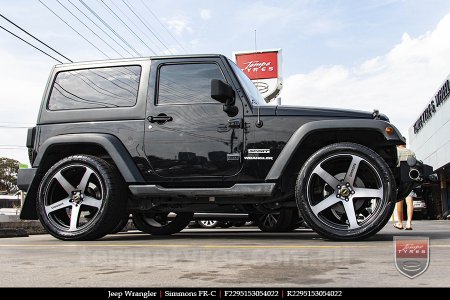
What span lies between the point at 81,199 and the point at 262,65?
2671cm

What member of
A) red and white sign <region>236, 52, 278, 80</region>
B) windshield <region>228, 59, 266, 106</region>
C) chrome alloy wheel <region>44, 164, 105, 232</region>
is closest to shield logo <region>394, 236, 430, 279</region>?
windshield <region>228, 59, 266, 106</region>

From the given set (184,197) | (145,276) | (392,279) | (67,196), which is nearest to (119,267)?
(145,276)

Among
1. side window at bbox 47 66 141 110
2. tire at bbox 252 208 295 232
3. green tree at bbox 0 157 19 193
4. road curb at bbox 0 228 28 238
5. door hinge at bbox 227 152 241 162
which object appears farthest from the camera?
→ green tree at bbox 0 157 19 193

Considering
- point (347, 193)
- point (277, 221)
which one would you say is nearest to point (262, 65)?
point (277, 221)

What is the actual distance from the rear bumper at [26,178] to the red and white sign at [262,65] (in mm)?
25705

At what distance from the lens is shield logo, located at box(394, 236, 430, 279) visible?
2.43m

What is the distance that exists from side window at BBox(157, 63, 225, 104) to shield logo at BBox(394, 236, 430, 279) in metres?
2.86

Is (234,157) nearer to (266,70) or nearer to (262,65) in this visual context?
(266,70)

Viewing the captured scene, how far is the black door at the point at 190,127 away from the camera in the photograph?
4922 mm

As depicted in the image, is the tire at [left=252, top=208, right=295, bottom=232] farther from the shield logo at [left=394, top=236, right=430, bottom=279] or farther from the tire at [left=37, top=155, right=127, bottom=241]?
the shield logo at [left=394, top=236, right=430, bottom=279]

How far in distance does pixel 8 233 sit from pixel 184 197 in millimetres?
3916

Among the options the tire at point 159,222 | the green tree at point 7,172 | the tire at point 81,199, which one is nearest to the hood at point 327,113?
the tire at point 81,199

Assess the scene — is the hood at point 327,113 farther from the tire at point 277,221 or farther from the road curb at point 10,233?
the road curb at point 10,233
